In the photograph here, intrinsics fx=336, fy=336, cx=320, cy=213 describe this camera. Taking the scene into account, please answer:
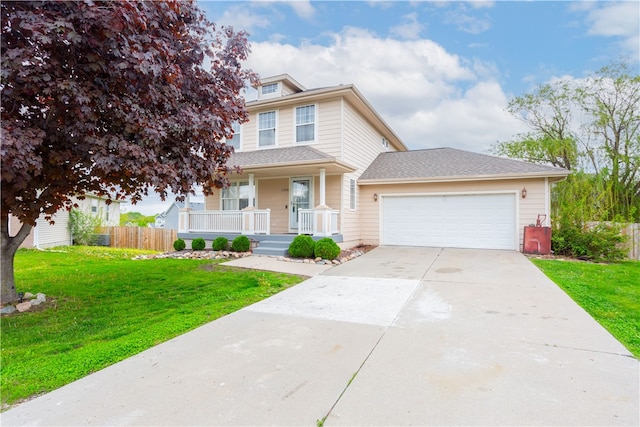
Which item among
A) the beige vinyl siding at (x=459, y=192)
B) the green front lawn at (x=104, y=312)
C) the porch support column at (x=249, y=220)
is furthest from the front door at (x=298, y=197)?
the green front lawn at (x=104, y=312)

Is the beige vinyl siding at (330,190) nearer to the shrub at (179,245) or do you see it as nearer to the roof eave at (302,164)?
the roof eave at (302,164)

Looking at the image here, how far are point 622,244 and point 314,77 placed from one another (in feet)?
45.9

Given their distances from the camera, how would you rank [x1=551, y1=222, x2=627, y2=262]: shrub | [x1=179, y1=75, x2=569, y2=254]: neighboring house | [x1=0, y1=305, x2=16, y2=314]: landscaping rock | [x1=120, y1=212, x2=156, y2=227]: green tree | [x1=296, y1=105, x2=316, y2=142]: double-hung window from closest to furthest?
[x1=0, y1=305, x2=16, y2=314]: landscaping rock, [x1=551, y1=222, x2=627, y2=262]: shrub, [x1=179, y1=75, x2=569, y2=254]: neighboring house, [x1=296, y1=105, x2=316, y2=142]: double-hung window, [x1=120, y1=212, x2=156, y2=227]: green tree

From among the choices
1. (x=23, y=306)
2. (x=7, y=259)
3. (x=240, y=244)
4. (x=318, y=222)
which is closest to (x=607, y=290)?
(x=318, y=222)

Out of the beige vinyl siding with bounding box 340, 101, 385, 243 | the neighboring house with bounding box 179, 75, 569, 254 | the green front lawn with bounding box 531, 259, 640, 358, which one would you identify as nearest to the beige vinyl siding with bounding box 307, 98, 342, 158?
the neighboring house with bounding box 179, 75, 569, 254

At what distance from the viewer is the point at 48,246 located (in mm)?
16078

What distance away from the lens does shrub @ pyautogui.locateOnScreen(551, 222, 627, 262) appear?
32.8 ft

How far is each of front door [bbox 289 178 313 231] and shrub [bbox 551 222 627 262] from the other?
8320 millimetres

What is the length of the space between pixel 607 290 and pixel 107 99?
867 centimetres

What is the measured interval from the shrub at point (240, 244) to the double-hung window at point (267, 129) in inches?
171

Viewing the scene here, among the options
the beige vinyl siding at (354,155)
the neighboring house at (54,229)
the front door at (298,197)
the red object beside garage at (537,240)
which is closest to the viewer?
the red object beside garage at (537,240)

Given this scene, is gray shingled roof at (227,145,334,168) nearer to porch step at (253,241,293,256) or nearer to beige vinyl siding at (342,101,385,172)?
beige vinyl siding at (342,101,385,172)

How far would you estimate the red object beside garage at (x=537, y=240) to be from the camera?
419 inches

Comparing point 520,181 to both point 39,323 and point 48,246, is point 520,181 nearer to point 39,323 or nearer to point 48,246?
point 39,323
